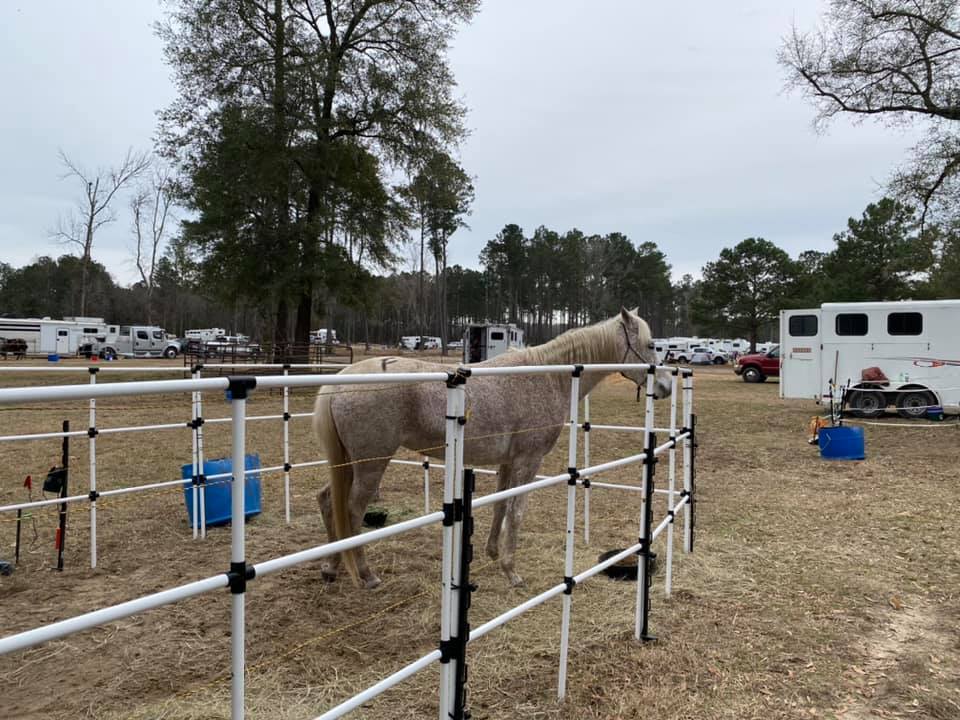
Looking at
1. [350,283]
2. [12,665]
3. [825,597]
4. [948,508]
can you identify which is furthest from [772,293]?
[12,665]

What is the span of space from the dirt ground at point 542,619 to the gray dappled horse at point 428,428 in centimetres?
48

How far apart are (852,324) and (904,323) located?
39.8 inches

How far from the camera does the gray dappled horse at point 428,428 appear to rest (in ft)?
13.6

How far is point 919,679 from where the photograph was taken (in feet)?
10.6

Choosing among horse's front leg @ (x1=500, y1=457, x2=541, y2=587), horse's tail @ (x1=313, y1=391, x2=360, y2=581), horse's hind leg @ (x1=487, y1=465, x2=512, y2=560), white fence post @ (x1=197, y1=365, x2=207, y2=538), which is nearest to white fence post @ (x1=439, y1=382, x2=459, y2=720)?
horse's tail @ (x1=313, y1=391, x2=360, y2=581)

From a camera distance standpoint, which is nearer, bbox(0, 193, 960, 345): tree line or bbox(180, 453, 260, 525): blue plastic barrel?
bbox(180, 453, 260, 525): blue plastic barrel

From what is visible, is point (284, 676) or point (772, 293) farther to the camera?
point (772, 293)

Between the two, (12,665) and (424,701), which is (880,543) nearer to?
(424,701)

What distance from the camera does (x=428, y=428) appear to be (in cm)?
423

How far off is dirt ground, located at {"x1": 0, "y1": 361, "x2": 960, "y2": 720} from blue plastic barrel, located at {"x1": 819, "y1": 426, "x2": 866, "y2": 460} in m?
2.09

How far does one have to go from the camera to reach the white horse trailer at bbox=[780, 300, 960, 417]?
13547mm

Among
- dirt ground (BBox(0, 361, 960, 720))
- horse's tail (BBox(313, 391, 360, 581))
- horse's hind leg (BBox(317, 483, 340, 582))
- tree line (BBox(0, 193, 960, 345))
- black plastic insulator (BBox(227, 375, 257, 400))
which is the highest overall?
tree line (BBox(0, 193, 960, 345))

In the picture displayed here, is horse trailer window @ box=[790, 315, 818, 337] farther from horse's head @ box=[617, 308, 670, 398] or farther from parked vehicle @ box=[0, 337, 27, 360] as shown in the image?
parked vehicle @ box=[0, 337, 27, 360]

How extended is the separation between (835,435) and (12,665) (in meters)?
10.4
